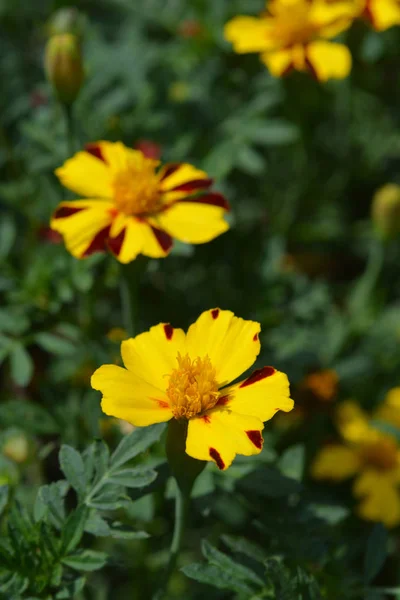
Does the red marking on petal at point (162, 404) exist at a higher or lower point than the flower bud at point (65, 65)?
lower

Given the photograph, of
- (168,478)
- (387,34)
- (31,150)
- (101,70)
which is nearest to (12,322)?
(168,478)

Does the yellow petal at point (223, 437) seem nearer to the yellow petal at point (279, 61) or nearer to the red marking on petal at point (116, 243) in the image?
the red marking on petal at point (116, 243)

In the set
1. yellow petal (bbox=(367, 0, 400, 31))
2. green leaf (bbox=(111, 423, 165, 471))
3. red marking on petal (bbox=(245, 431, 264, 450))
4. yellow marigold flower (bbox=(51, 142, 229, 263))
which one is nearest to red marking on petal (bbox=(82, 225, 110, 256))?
yellow marigold flower (bbox=(51, 142, 229, 263))

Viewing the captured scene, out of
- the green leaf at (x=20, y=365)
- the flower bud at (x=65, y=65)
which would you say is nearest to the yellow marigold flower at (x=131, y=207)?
the flower bud at (x=65, y=65)

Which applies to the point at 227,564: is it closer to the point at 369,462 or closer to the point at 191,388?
the point at 191,388

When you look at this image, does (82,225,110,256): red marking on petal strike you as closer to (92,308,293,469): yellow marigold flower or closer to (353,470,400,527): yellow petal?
(92,308,293,469): yellow marigold flower

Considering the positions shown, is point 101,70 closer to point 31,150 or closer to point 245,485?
point 31,150

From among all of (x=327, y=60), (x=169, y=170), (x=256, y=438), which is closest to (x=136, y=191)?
(x=169, y=170)

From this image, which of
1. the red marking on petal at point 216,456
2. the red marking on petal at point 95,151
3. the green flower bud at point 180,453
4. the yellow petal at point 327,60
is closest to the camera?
the red marking on petal at point 216,456

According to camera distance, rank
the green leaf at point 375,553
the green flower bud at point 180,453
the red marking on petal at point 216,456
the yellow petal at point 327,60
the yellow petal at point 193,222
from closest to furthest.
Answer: the red marking on petal at point 216,456 < the green flower bud at point 180,453 < the green leaf at point 375,553 < the yellow petal at point 193,222 < the yellow petal at point 327,60
